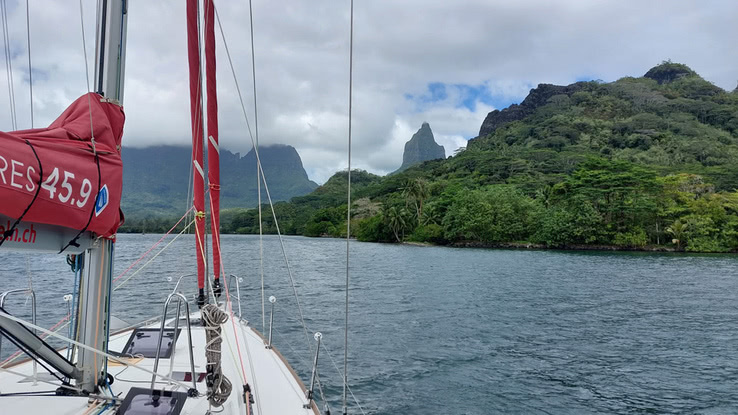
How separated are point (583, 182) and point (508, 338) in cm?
6143

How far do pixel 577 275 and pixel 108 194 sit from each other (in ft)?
99.2

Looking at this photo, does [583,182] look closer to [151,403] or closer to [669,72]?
[151,403]

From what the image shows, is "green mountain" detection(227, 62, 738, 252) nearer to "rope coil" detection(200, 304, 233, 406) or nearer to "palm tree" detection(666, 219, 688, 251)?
"palm tree" detection(666, 219, 688, 251)

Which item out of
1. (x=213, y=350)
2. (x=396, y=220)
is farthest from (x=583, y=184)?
(x=213, y=350)

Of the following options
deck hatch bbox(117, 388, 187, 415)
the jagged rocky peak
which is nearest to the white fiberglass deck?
deck hatch bbox(117, 388, 187, 415)

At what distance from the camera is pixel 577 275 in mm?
28250

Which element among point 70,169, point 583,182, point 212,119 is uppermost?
point 583,182

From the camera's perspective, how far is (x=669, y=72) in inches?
7082

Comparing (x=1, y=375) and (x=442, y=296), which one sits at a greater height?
(x=1, y=375)

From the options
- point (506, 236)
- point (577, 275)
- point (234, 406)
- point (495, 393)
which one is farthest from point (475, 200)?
point (234, 406)

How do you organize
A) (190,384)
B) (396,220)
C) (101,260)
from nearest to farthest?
(101,260), (190,384), (396,220)

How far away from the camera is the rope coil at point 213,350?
3.35m

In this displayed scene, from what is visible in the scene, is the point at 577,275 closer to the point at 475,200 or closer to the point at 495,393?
the point at 495,393

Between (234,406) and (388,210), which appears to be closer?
(234,406)
